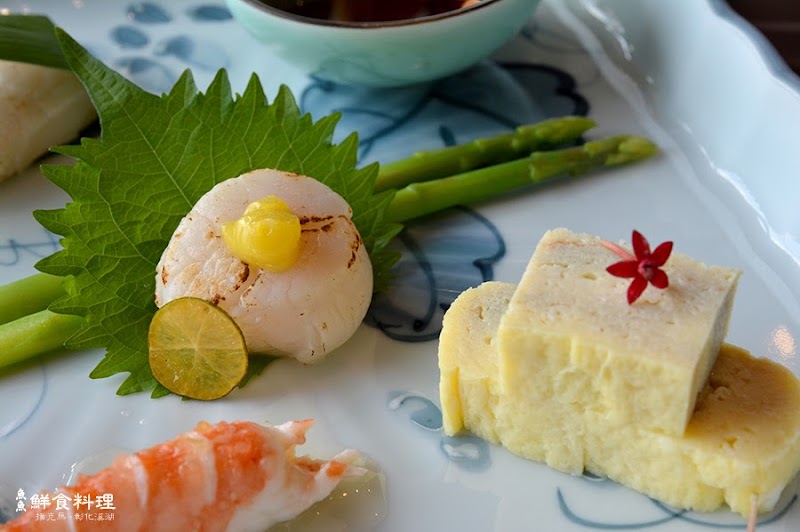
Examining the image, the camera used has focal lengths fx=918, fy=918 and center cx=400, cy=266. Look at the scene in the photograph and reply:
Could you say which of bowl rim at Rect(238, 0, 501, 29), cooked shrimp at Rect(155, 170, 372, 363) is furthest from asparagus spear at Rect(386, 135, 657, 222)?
bowl rim at Rect(238, 0, 501, 29)

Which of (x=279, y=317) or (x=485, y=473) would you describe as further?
(x=279, y=317)

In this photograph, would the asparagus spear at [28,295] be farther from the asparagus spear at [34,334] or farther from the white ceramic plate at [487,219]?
the white ceramic plate at [487,219]

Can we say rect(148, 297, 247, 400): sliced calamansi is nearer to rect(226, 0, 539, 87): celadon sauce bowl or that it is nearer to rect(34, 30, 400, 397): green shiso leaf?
rect(34, 30, 400, 397): green shiso leaf

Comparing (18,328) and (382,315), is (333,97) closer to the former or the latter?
(382,315)

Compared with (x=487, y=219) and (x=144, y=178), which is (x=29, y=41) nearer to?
(x=144, y=178)

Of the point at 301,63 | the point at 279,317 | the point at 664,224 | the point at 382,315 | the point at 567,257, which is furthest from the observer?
the point at 301,63

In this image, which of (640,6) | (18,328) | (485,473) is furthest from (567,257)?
(640,6)

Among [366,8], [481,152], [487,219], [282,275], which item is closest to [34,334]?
[282,275]
